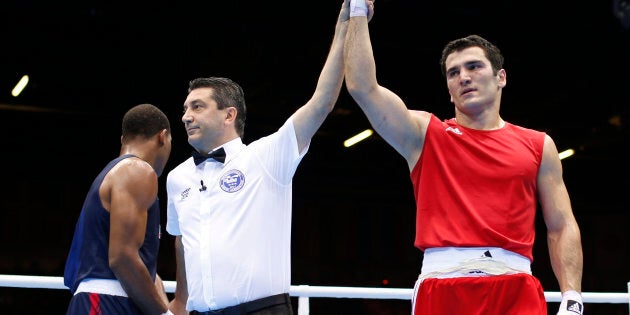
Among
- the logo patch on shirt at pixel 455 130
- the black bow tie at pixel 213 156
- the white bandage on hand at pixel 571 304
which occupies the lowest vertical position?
the white bandage on hand at pixel 571 304

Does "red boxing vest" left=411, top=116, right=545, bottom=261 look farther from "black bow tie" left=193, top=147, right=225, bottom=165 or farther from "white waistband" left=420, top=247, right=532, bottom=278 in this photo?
"black bow tie" left=193, top=147, right=225, bottom=165

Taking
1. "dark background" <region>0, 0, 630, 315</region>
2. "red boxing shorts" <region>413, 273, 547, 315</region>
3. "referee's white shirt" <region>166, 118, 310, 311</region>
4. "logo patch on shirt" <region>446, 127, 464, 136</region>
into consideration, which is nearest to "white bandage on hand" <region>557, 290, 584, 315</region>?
"red boxing shorts" <region>413, 273, 547, 315</region>

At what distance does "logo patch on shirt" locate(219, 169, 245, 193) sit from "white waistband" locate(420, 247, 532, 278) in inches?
30.0

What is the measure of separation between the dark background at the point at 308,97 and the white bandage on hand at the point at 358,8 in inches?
166

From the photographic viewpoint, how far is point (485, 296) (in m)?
2.63

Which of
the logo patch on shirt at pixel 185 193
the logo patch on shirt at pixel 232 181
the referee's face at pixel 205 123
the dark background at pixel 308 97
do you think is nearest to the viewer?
the logo patch on shirt at pixel 232 181

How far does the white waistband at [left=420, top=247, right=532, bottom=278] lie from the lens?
105 inches

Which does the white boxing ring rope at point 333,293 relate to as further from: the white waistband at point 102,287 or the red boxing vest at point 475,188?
the red boxing vest at point 475,188

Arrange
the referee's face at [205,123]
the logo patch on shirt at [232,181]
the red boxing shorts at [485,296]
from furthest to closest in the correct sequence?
the referee's face at [205,123] < the logo patch on shirt at [232,181] < the red boxing shorts at [485,296]

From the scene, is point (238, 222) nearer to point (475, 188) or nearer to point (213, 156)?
point (213, 156)

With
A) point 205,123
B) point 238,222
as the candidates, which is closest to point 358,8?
point 205,123

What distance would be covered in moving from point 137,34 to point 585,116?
285 inches

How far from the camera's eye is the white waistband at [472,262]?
2.66 metres

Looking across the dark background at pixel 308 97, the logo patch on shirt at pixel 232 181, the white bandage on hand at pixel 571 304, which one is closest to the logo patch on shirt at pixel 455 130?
the white bandage on hand at pixel 571 304
